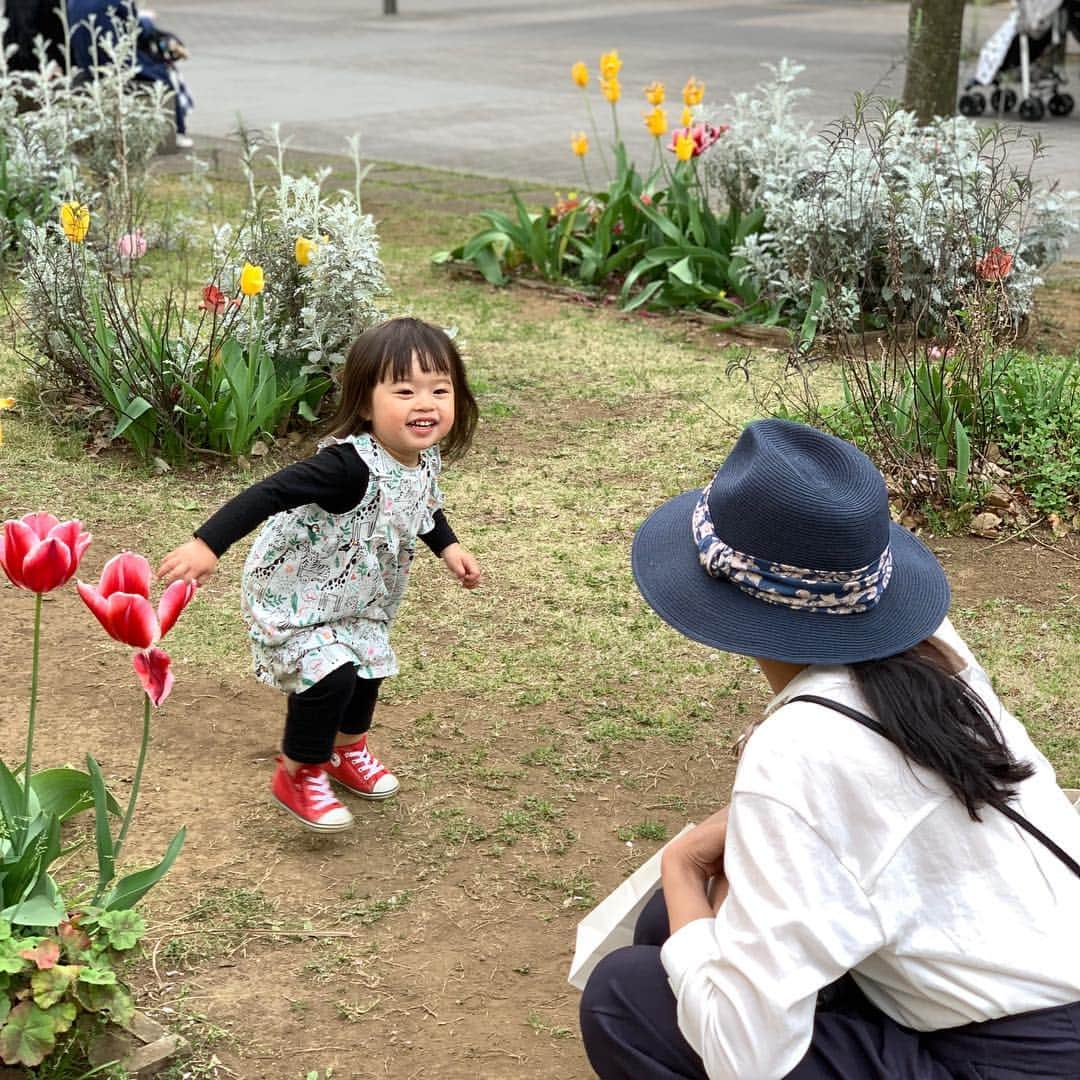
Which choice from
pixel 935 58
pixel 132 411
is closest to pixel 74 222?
pixel 132 411

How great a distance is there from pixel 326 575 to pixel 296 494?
0.77 ft

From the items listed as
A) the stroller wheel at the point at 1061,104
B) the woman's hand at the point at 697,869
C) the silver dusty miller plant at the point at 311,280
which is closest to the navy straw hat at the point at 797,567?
the woman's hand at the point at 697,869

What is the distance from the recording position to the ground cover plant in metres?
2.69

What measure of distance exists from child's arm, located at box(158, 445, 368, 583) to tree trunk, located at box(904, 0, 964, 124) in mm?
5796

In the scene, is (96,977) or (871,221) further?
(871,221)

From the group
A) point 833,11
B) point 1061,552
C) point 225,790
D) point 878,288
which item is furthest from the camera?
point 833,11

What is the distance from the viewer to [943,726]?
74.6 inches

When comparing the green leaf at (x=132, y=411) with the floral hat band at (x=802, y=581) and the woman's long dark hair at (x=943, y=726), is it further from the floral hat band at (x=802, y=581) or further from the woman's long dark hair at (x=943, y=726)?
the woman's long dark hair at (x=943, y=726)

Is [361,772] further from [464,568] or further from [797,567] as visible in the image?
[797,567]

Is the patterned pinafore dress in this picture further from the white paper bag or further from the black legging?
the white paper bag

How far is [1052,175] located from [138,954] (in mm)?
8539

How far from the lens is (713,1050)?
188 cm

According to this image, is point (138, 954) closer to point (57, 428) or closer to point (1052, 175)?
point (57, 428)

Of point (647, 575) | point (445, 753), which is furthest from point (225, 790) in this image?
point (647, 575)
